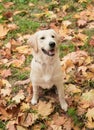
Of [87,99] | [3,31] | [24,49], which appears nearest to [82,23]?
[24,49]

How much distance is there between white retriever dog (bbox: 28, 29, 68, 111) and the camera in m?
4.05

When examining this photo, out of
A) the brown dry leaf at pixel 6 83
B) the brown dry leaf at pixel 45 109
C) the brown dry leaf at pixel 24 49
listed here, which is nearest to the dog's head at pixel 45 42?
the brown dry leaf at pixel 45 109

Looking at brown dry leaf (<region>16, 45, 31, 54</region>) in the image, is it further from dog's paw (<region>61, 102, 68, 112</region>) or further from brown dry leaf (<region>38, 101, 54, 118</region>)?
dog's paw (<region>61, 102, 68, 112</region>)

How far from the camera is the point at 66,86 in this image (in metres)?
4.82

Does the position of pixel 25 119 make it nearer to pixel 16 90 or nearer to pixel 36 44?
pixel 16 90

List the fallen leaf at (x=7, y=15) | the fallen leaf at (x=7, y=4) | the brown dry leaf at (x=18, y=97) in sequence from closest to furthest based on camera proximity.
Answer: the brown dry leaf at (x=18, y=97) < the fallen leaf at (x=7, y=15) < the fallen leaf at (x=7, y=4)

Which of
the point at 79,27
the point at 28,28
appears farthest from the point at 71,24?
the point at 28,28

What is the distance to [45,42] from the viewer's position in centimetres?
403

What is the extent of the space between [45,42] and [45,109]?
0.99 metres

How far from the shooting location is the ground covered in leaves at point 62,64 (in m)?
4.36

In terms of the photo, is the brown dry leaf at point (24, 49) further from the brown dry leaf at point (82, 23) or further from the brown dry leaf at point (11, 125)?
the brown dry leaf at point (11, 125)

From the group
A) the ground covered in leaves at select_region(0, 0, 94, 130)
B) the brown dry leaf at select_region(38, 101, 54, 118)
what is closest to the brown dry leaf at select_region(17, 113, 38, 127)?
the ground covered in leaves at select_region(0, 0, 94, 130)

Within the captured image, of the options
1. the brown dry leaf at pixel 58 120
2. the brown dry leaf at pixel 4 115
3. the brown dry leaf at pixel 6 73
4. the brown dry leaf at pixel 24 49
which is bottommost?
the brown dry leaf at pixel 58 120

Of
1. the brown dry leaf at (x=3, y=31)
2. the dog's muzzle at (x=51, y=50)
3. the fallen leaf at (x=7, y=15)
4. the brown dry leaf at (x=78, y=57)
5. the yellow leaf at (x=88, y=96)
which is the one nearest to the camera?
the dog's muzzle at (x=51, y=50)
